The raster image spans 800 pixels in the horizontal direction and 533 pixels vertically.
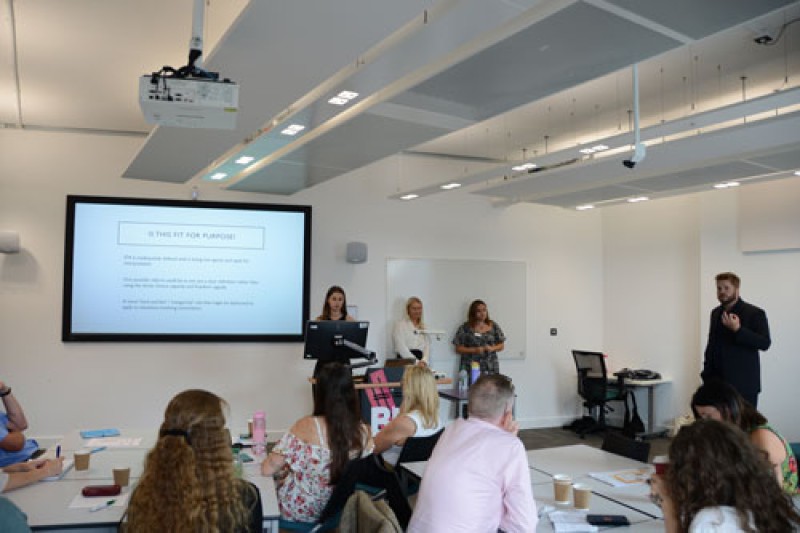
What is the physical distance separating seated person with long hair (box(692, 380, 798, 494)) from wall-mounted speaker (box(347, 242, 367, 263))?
463 cm

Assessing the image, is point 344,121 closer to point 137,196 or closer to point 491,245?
point 137,196

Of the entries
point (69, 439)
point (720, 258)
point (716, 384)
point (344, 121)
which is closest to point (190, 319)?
point (69, 439)

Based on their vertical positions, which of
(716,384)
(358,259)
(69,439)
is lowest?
(69,439)

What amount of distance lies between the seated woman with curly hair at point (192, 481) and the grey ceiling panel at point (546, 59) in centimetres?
207

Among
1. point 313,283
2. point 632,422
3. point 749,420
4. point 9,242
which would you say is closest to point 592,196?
point 632,422

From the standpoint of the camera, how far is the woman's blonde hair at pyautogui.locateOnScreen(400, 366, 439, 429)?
11.9 ft

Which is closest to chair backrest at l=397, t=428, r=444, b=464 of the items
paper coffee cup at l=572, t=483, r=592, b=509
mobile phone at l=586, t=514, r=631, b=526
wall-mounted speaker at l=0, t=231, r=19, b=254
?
paper coffee cup at l=572, t=483, r=592, b=509

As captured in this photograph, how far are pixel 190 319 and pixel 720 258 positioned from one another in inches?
226

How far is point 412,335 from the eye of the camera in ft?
24.0

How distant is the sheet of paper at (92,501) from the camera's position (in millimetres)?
2537

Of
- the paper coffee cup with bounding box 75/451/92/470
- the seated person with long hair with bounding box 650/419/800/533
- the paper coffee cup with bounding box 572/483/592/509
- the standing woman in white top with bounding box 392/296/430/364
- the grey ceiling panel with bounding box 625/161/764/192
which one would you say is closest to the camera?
the seated person with long hair with bounding box 650/419/800/533

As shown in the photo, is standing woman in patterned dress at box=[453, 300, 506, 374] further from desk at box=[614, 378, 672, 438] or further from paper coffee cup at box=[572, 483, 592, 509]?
paper coffee cup at box=[572, 483, 592, 509]

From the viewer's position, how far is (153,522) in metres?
1.93

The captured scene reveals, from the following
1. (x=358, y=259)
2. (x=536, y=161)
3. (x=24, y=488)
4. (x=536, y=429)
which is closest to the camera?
(x=24, y=488)
